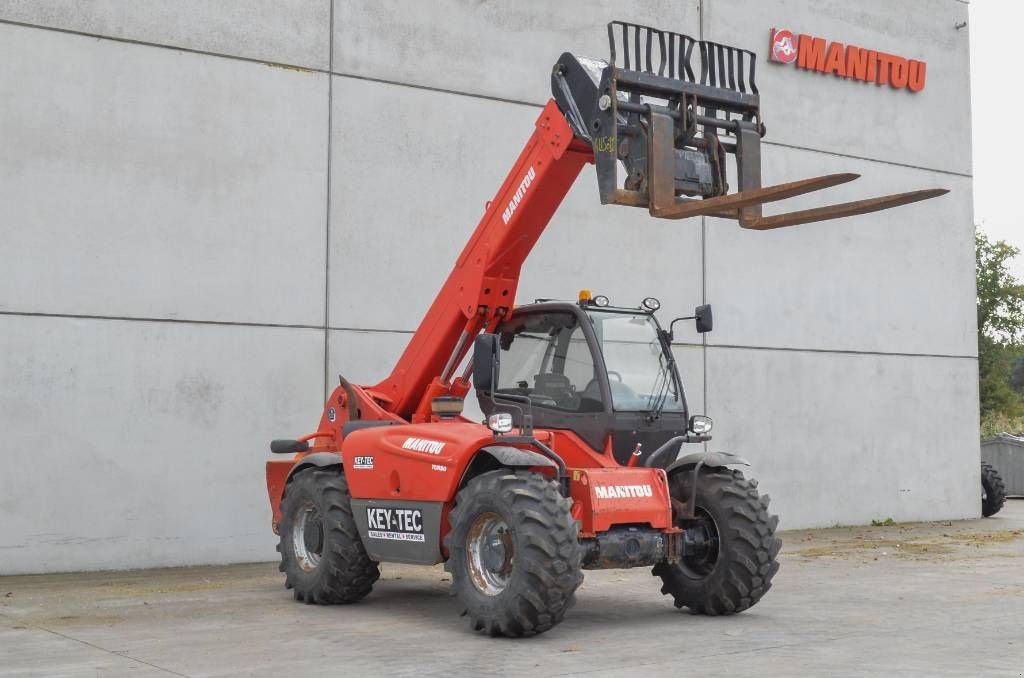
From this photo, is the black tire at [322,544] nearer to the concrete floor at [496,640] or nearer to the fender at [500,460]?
the concrete floor at [496,640]

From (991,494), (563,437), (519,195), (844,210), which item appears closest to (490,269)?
(519,195)

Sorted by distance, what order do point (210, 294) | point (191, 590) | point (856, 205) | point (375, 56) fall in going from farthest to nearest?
point (375, 56) < point (210, 294) < point (191, 590) < point (856, 205)

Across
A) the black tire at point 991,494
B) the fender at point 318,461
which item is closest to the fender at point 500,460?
the fender at point 318,461

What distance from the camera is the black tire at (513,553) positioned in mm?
8625

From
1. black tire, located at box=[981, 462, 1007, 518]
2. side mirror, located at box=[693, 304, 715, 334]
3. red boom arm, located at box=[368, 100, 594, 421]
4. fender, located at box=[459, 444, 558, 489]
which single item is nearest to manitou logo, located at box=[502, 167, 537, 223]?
red boom arm, located at box=[368, 100, 594, 421]

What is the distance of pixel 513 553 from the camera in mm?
8969

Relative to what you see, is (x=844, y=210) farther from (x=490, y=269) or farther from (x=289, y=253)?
(x=289, y=253)

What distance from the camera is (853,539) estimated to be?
1708 cm

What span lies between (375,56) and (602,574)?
258 inches

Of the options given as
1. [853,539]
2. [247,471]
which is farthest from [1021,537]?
[247,471]

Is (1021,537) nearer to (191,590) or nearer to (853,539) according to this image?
(853,539)

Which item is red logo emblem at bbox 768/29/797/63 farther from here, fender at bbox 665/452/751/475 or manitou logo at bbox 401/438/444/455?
manitou logo at bbox 401/438/444/455

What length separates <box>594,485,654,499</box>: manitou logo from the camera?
9.32 m

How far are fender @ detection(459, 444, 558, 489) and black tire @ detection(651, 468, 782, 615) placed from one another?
1412 millimetres
